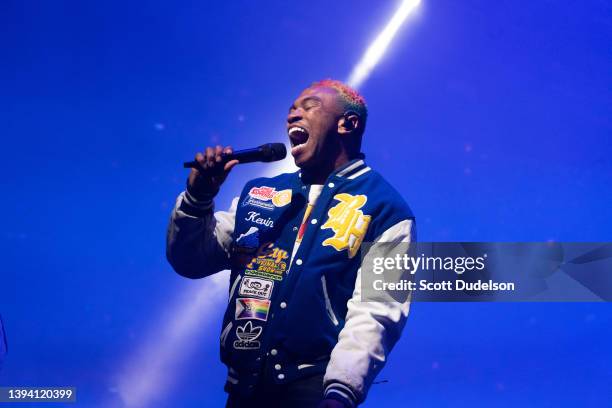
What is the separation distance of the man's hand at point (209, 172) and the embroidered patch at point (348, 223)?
32 centimetres

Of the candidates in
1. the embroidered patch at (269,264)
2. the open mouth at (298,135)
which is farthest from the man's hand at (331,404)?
the open mouth at (298,135)

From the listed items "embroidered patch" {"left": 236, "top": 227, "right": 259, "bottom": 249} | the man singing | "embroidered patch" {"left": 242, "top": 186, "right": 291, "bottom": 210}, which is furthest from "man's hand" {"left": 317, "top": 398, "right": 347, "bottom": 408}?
"embroidered patch" {"left": 242, "top": 186, "right": 291, "bottom": 210}

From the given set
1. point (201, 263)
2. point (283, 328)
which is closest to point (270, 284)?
point (283, 328)

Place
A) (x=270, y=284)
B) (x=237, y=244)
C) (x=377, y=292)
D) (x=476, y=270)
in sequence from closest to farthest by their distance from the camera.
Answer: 1. (x=377, y=292)
2. (x=270, y=284)
3. (x=237, y=244)
4. (x=476, y=270)

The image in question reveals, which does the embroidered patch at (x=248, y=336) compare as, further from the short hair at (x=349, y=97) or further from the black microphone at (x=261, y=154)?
the short hair at (x=349, y=97)

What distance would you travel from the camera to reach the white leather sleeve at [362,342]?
1.67 metres

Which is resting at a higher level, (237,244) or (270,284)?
(237,244)

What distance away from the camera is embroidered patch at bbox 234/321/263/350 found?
1.88 meters

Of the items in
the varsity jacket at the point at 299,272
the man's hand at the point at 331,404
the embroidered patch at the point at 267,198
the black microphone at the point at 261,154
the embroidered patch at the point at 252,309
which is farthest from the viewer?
the embroidered patch at the point at 267,198

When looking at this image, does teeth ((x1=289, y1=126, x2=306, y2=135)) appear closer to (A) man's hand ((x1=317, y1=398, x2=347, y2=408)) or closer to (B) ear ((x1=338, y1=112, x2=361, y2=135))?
(B) ear ((x1=338, y1=112, x2=361, y2=135))

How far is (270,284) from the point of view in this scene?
1.95m

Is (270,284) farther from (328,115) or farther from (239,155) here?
(328,115)

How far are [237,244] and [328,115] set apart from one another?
0.49m

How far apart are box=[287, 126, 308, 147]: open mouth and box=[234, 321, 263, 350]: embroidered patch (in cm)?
60
